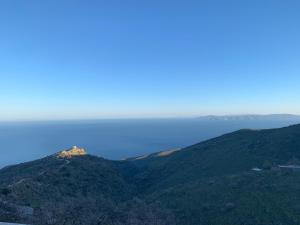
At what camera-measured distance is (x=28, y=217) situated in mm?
16156

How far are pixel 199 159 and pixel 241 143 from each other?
9.44 m

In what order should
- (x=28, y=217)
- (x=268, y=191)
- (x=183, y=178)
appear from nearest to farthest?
(x=28, y=217) → (x=268, y=191) → (x=183, y=178)

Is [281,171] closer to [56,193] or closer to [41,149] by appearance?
[56,193]

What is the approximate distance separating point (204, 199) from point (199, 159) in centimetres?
3034

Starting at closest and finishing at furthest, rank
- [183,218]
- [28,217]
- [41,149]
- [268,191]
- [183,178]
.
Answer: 1. [28,217]
2. [183,218]
3. [268,191]
4. [183,178]
5. [41,149]

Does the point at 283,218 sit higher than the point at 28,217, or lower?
lower

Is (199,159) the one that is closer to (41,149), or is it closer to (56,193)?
(56,193)

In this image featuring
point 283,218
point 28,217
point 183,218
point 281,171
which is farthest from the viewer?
point 281,171

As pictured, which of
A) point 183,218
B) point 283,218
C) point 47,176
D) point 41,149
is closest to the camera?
point 283,218

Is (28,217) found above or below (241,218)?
above

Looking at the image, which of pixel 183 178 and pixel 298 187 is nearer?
pixel 298 187

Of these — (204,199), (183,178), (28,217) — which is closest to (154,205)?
(204,199)

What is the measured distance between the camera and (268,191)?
1099 inches

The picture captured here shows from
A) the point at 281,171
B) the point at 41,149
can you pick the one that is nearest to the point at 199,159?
the point at 281,171
